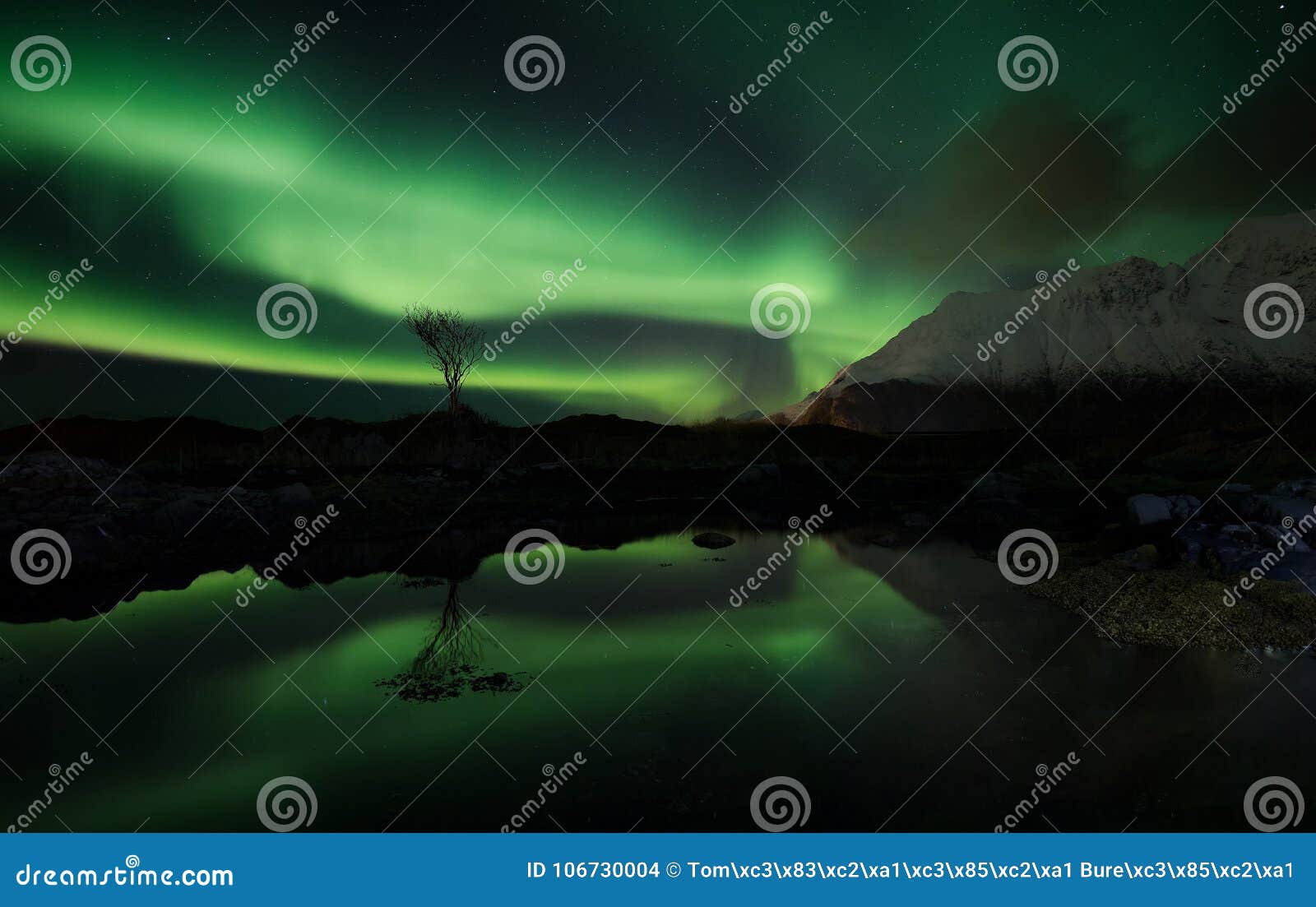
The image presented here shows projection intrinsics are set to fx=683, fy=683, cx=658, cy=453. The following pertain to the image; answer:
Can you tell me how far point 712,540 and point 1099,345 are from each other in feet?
540

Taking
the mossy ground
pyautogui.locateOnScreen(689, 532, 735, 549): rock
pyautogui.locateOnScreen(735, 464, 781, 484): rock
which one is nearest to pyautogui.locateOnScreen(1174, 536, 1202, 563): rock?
the mossy ground

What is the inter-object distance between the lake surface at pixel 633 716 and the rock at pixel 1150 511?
11.5 m

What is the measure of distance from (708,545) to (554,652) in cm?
1151

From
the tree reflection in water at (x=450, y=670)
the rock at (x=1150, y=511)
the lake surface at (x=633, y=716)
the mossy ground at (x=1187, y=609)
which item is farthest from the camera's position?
the rock at (x=1150, y=511)

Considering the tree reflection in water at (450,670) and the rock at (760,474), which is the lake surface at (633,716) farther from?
the rock at (760,474)

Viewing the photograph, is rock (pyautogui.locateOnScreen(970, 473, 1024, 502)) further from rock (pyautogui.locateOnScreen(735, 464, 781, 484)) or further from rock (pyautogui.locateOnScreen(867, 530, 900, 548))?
rock (pyautogui.locateOnScreen(867, 530, 900, 548))

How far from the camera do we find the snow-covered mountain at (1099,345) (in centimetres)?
13612

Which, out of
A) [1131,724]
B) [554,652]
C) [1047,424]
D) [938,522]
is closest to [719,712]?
[554,652]

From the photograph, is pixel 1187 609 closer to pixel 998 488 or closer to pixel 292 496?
pixel 998 488

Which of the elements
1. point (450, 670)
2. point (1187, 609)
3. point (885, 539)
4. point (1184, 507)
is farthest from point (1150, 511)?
point (450, 670)

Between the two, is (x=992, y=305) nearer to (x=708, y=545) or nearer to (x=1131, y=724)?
(x=708, y=545)

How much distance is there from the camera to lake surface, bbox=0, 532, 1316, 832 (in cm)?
714

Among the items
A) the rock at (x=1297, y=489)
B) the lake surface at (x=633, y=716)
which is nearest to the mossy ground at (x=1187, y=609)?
the lake surface at (x=633, y=716)

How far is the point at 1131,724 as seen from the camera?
866 centimetres
